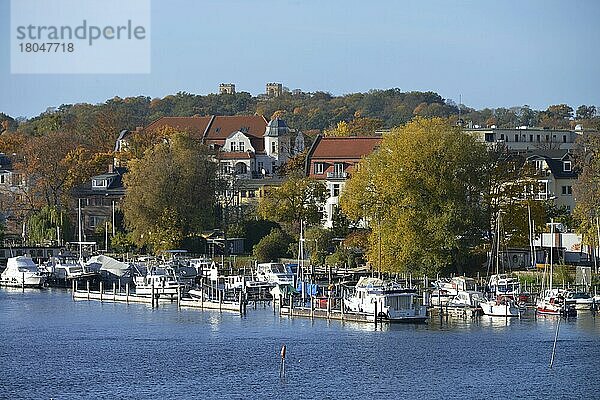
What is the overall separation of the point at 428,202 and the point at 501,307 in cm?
847

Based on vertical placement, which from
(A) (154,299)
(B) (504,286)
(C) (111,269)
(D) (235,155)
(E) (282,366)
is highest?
(D) (235,155)

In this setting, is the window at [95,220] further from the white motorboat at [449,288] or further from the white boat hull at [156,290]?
the white motorboat at [449,288]

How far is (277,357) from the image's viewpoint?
137ft

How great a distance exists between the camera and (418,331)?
46938 millimetres

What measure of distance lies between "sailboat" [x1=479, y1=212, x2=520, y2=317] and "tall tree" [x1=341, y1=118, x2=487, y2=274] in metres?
2.10

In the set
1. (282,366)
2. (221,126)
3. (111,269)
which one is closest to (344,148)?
(111,269)

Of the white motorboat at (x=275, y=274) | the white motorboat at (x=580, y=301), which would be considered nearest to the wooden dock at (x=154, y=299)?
the white motorboat at (x=275, y=274)

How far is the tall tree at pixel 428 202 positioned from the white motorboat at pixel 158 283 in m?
9.23

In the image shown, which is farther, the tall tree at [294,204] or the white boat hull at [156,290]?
the tall tree at [294,204]

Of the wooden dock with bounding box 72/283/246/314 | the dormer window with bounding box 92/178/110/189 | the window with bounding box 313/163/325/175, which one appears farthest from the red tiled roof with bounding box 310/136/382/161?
the wooden dock with bounding box 72/283/246/314

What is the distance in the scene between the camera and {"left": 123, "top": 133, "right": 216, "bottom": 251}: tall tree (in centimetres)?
7106

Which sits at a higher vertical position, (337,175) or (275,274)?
(337,175)

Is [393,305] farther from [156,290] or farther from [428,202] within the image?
[156,290]

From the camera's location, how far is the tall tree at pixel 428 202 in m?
56.5
